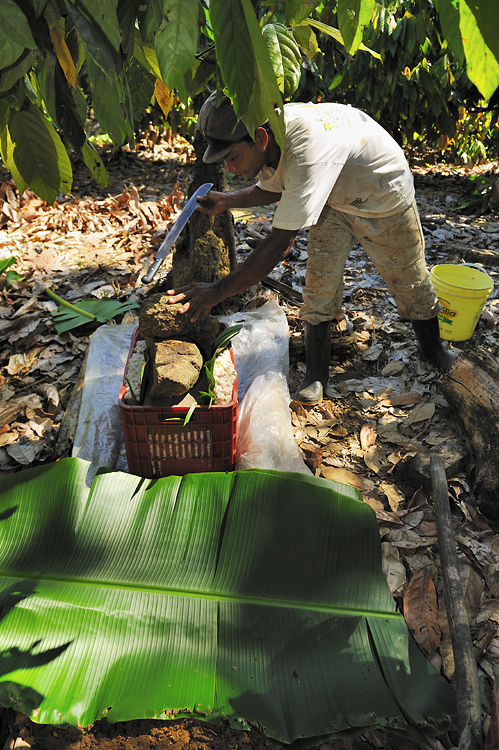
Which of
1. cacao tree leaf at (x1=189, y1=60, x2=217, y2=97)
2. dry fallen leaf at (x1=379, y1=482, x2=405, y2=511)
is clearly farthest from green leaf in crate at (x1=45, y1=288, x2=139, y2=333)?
cacao tree leaf at (x1=189, y1=60, x2=217, y2=97)

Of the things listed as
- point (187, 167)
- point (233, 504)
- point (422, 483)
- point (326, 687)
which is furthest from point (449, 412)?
point (187, 167)

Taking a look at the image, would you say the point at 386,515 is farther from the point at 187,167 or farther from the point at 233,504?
the point at 187,167

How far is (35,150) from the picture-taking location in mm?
1034

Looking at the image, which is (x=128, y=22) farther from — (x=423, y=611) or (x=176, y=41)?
(x=423, y=611)

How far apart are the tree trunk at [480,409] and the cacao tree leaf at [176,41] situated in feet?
6.92

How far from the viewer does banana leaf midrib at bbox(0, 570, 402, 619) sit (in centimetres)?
164

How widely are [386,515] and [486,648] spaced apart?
2.12 feet

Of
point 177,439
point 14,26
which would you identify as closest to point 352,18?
point 14,26

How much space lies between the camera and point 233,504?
6.15ft

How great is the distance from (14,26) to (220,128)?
56.8 inches

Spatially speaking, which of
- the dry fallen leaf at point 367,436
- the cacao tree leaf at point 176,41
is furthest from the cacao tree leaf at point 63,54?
the dry fallen leaf at point 367,436

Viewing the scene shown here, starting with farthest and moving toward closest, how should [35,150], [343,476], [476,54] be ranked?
[343,476]
[35,150]
[476,54]

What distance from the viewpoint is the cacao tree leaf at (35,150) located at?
3.34ft

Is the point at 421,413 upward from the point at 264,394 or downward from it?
downward
